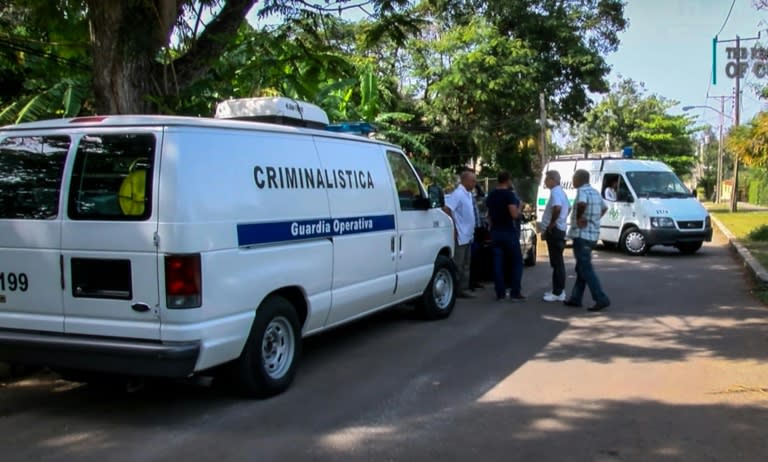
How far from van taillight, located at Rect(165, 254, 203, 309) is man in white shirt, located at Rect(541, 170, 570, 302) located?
6.07 m

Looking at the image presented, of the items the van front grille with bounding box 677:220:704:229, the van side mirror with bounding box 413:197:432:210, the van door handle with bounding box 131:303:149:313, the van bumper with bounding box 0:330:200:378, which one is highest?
the van side mirror with bounding box 413:197:432:210

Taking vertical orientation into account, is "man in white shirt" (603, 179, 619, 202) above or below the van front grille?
above

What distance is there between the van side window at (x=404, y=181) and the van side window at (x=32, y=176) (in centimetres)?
354

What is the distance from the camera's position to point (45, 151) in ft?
16.2

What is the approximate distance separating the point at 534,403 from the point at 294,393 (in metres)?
1.88

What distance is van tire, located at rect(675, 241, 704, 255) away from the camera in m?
15.7

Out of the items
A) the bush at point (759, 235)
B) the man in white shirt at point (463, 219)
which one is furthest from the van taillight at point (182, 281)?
the bush at point (759, 235)

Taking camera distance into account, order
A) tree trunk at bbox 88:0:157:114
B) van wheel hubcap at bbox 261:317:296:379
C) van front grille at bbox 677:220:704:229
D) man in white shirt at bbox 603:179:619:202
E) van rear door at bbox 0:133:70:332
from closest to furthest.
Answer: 1. van rear door at bbox 0:133:70:332
2. van wheel hubcap at bbox 261:317:296:379
3. tree trunk at bbox 88:0:157:114
4. van front grille at bbox 677:220:704:229
5. man in white shirt at bbox 603:179:619:202

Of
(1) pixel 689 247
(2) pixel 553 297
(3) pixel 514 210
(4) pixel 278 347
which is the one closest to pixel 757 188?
(1) pixel 689 247

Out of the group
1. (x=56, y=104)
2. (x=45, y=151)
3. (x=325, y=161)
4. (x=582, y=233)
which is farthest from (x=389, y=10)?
(x=56, y=104)

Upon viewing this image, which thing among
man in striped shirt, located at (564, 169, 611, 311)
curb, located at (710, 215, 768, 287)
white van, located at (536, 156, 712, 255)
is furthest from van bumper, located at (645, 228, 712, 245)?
man in striped shirt, located at (564, 169, 611, 311)

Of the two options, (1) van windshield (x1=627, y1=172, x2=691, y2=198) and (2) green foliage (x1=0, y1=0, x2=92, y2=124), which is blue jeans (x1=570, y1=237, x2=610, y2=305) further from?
(1) van windshield (x1=627, y1=172, x2=691, y2=198)

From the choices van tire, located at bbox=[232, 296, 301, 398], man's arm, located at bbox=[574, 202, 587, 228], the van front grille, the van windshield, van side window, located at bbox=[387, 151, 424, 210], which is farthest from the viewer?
the van windshield

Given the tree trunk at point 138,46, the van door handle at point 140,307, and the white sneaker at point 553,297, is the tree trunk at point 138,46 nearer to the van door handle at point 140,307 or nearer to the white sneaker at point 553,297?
the van door handle at point 140,307
